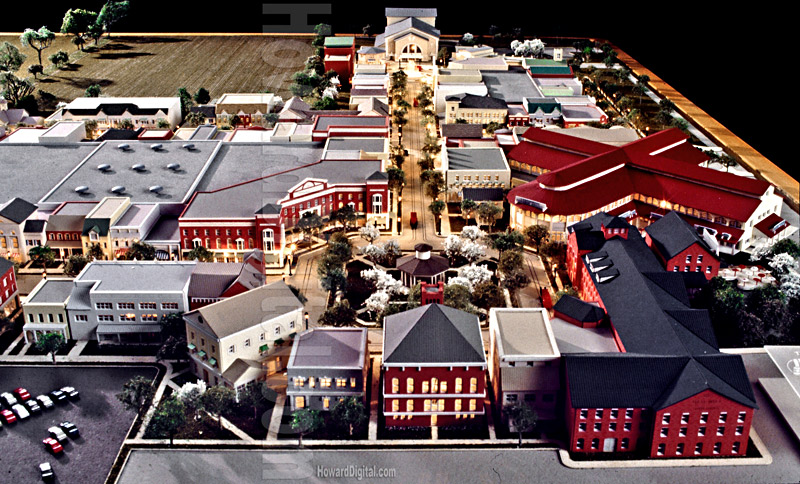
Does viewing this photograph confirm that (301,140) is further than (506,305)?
Yes

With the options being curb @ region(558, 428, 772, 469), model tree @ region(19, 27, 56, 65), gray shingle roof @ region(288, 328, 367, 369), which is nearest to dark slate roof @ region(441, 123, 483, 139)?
gray shingle roof @ region(288, 328, 367, 369)

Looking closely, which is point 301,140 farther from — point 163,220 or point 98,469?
point 98,469

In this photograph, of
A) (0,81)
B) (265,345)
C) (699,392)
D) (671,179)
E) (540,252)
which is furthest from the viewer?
(0,81)

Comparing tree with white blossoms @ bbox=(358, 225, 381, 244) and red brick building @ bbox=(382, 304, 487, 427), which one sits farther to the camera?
tree with white blossoms @ bbox=(358, 225, 381, 244)

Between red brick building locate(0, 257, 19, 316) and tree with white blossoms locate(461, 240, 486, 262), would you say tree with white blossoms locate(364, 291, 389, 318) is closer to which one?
tree with white blossoms locate(461, 240, 486, 262)

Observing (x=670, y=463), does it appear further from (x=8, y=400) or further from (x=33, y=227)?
(x=33, y=227)

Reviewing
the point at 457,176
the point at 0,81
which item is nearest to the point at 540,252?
the point at 457,176
